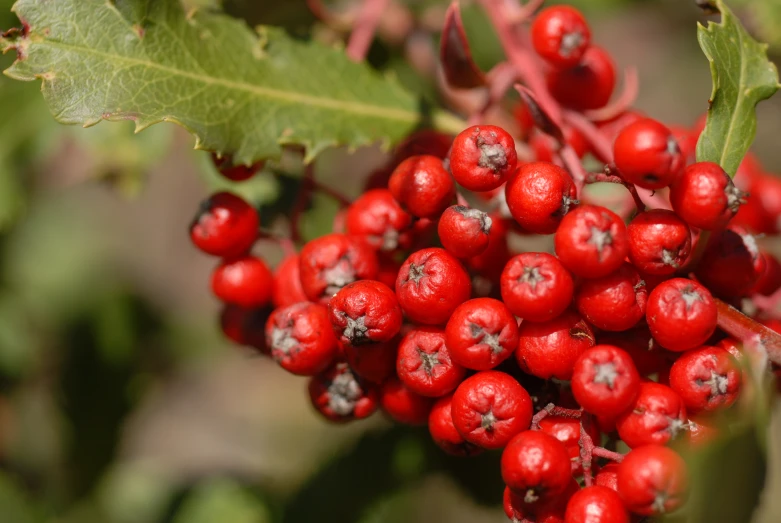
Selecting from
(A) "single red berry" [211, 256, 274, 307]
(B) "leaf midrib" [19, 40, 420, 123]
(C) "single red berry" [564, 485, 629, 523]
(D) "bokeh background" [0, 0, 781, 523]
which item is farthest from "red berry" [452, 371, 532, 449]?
(D) "bokeh background" [0, 0, 781, 523]

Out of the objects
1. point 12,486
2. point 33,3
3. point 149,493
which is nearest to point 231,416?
point 149,493

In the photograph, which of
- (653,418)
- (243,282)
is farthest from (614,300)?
(243,282)

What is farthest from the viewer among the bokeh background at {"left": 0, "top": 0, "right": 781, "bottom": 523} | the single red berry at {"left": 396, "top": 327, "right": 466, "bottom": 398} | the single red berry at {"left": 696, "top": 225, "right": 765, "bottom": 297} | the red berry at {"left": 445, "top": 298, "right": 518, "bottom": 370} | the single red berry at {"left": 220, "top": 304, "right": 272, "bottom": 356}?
the bokeh background at {"left": 0, "top": 0, "right": 781, "bottom": 523}

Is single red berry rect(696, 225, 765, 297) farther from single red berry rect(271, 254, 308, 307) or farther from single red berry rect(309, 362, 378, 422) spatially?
single red berry rect(271, 254, 308, 307)

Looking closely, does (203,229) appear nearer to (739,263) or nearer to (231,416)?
(739,263)

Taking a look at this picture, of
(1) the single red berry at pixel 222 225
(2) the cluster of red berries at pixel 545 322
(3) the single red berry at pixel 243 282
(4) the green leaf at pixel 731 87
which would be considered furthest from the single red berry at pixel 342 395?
(4) the green leaf at pixel 731 87

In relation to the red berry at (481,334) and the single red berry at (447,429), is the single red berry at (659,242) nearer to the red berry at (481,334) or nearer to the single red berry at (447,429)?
the red berry at (481,334)
